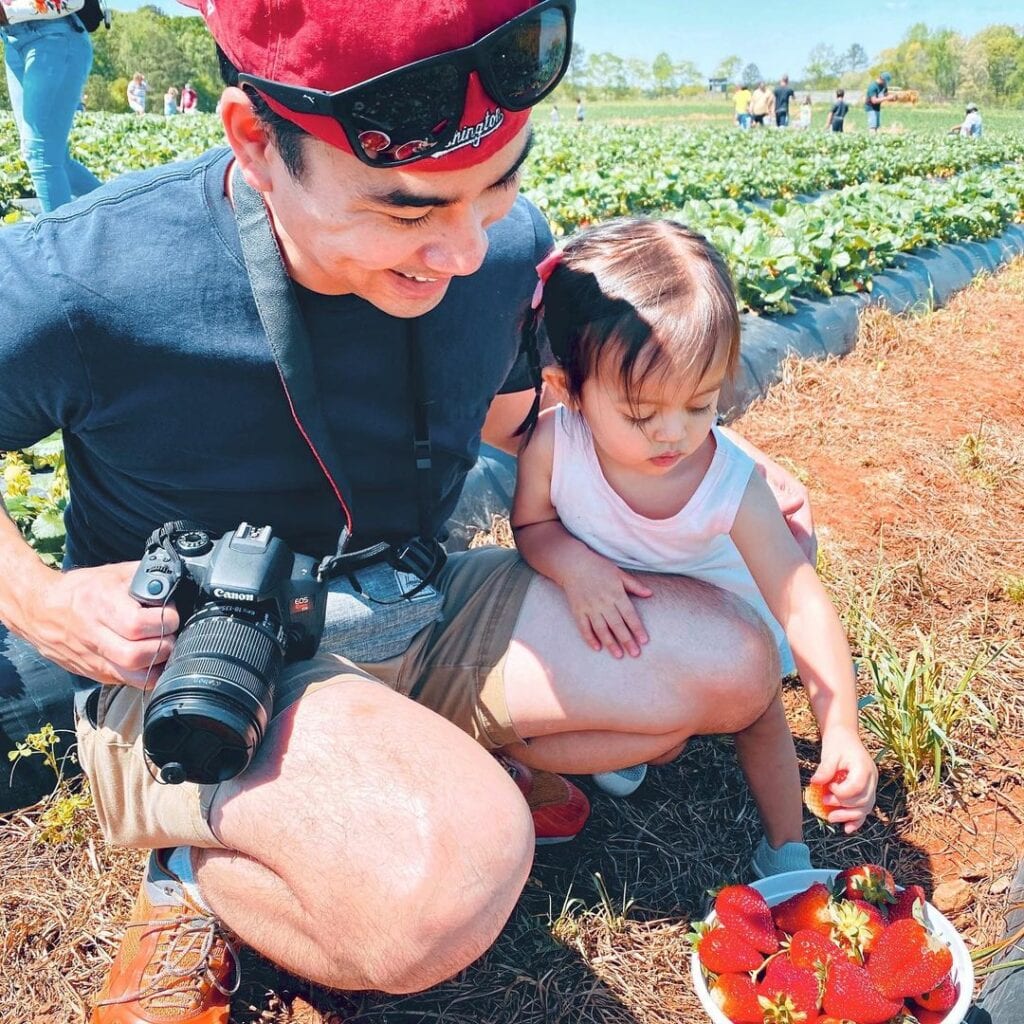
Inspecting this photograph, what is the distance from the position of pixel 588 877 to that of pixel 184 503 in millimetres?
1046

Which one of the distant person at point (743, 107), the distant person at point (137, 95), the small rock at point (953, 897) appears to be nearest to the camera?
the small rock at point (953, 897)

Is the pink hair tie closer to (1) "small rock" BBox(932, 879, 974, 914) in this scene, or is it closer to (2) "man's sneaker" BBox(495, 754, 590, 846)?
(2) "man's sneaker" BBox(495, 754, 590, 846)

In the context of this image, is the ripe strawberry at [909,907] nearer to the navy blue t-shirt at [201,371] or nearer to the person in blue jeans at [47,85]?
the navy blue t-shirt at [201,371]

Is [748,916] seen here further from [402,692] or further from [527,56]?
[527,56]

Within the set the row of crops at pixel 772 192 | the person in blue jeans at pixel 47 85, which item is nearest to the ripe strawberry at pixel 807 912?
the row of crops at pixel 772 192

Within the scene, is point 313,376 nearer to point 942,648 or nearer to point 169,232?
point 169,232

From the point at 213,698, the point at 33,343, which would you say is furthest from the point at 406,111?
the point at 213,698

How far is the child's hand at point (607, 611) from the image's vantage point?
1.78 meters

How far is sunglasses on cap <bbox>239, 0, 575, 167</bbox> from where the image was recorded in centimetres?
123

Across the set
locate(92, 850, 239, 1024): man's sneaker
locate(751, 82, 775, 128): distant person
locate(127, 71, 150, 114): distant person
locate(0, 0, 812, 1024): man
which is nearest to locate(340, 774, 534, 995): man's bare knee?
locate(0, 0, 812, 1024): man

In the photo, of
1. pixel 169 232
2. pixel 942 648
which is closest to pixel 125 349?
pixel 169 232

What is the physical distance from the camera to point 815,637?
172 centimetres

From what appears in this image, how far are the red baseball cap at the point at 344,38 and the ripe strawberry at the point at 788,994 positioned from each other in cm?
121

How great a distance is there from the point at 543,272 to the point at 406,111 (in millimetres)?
642
